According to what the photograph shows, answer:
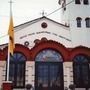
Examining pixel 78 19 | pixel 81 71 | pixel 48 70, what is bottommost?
pixel 81 71

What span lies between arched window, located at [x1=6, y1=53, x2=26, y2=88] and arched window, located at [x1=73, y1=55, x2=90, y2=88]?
16.3ft

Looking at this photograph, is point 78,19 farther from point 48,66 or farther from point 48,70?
point 48,70

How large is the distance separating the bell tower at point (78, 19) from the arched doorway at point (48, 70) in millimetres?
12391

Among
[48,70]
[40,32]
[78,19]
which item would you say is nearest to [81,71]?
[48,70]

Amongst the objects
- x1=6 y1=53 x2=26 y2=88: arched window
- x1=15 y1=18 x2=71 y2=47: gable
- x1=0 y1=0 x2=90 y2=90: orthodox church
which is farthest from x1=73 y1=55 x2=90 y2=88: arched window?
x1=15 y1=18 x2=71 y2=47: gable

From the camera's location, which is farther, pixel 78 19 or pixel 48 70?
pixel 78 19

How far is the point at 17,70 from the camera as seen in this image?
2862 centimetres

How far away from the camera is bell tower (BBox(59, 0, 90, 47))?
41.3 metres

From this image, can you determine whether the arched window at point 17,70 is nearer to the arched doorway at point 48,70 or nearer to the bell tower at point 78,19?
the arched doorway at point 48,70

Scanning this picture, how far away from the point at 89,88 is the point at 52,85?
3528mm

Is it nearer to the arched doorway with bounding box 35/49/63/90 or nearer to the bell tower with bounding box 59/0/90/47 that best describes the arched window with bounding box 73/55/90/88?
the arched doorway with bounding box 35/49/63/90

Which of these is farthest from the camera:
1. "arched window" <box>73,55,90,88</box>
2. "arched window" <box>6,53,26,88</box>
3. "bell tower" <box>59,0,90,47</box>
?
"bell tower" <box>59,0,90,47</box>

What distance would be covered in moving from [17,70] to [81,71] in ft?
20.2

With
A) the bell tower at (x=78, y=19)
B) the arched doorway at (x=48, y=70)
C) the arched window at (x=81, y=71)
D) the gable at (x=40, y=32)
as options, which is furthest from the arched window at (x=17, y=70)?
the bell tower at (x=78, y=19)
